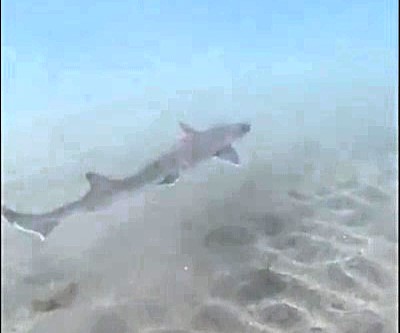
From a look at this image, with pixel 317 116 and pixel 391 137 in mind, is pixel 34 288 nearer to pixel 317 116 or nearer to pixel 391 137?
pixel 391 137

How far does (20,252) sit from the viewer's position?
6.57ft

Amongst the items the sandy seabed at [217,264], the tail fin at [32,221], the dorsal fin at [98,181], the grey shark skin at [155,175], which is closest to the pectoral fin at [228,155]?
the grey shark skin at [155,175]

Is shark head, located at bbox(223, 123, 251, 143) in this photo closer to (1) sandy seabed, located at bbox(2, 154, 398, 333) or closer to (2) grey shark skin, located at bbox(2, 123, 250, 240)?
(2) grey shark skin, located at bbox(2, 123, 250, 240)

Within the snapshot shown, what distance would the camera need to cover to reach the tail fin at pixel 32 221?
152 cm

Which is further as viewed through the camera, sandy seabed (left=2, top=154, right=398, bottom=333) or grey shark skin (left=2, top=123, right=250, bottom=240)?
sandy seabed (left=2, top=154, right=398, bottom=333)

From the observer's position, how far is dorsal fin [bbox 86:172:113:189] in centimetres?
152

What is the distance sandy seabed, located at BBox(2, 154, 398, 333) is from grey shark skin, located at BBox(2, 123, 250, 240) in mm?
248

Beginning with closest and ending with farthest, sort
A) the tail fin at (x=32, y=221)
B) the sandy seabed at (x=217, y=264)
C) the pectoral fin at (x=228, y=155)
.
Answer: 1. the tail fin at (x=32, y=221)
2. the sandy seabed at (x=217, y=264)
3. the pectoral fin at (x=228, y=155)

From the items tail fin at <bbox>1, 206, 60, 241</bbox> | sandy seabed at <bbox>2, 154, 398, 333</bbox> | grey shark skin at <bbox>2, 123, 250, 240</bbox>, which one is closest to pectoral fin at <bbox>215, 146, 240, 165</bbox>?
grey shark skin at <bbox>2, 123, 250, 240</bbox>

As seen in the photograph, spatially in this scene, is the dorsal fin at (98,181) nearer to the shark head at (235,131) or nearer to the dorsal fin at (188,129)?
the dorsal fin at (188,129)

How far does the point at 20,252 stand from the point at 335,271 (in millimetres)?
959

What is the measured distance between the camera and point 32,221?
60.4 inches

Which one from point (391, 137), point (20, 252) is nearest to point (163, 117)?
point (391, 137)

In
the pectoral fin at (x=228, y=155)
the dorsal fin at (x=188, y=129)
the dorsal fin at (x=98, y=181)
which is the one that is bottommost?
the dorsal fin at (x=98, y=181)
